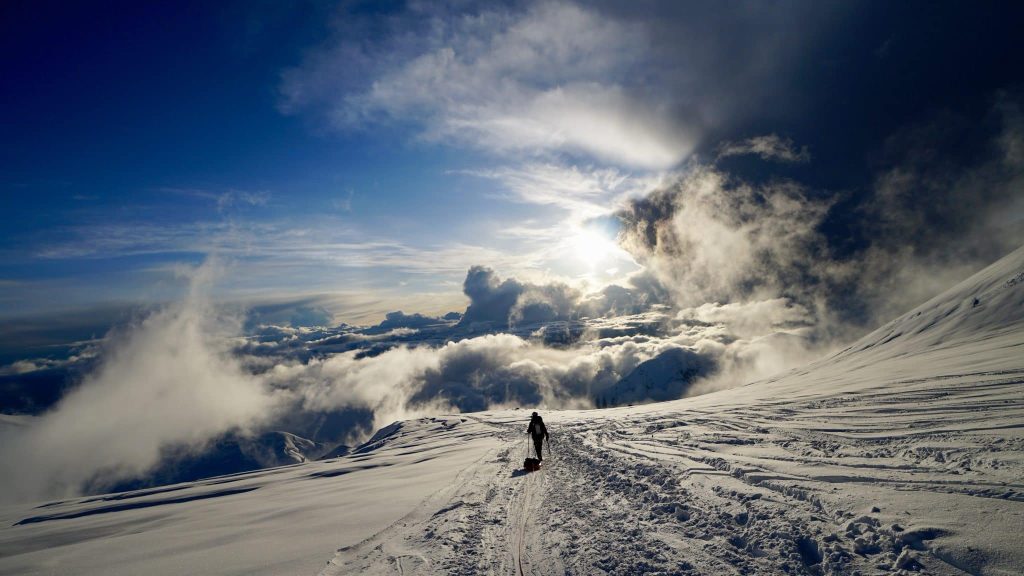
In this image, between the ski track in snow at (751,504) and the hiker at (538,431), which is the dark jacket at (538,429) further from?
the ski track in snow at (751,504)

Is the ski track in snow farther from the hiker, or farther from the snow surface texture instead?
the hiker

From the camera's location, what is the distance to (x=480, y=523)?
1015cm

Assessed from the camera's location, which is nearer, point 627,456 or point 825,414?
point 627,456

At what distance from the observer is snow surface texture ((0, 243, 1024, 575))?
679cm

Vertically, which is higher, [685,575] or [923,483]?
[923,483]

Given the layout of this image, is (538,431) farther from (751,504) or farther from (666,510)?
(751,504)

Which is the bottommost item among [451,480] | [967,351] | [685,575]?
[451,480]

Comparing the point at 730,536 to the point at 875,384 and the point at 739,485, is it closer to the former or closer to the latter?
the point at 739,485

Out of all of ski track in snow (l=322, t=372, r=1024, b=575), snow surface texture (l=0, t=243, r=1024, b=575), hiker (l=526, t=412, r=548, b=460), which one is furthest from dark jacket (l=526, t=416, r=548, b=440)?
ski track in snow (l=322, t=372, r=1024, b=575)

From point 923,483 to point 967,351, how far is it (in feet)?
95.7

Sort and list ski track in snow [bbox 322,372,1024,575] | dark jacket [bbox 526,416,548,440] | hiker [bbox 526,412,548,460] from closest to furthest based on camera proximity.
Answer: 1. ski track in snow [bbox 322,372,1024,575]
2. hiker [bbox 526,412,548,460]
3. dark jacket [bbox 526,416,548,440]

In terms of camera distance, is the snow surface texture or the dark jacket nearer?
the snow surface texture

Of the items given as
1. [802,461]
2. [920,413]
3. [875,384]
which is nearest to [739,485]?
[802,461]

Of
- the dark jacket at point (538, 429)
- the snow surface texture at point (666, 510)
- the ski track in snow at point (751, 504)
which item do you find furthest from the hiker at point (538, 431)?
the ski track in snow at point (751, 504)
